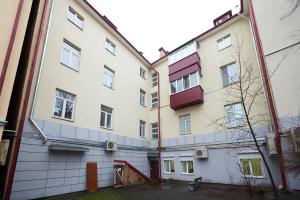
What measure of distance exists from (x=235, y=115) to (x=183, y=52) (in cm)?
678

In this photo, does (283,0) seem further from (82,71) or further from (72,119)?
(72,119)

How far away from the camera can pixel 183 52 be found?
15.6 m

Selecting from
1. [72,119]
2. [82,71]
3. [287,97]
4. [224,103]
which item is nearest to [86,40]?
[82,71]

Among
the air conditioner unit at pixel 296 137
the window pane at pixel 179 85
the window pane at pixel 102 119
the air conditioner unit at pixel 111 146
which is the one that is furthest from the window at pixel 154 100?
the air conditioner unit at pixel 296 137

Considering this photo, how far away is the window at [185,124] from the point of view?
1441 centimetres

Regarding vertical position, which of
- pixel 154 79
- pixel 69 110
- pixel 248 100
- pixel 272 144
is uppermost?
pixel 154 79

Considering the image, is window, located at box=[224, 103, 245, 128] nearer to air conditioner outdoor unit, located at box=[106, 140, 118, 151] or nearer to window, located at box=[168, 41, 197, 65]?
window, located at box=[168, 41, 197, 65]

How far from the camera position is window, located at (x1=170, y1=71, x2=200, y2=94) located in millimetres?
14066

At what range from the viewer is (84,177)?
10.1 metres

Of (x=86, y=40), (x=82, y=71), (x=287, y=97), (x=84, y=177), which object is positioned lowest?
(x=84, y=177)

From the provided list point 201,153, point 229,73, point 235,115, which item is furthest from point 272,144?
point 229,73

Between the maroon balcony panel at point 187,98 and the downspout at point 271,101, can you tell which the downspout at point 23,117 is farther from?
the downspout at point 271,101

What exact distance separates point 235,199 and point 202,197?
146 centimetres

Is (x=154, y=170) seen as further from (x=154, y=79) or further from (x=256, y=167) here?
(x=154, y=79)
